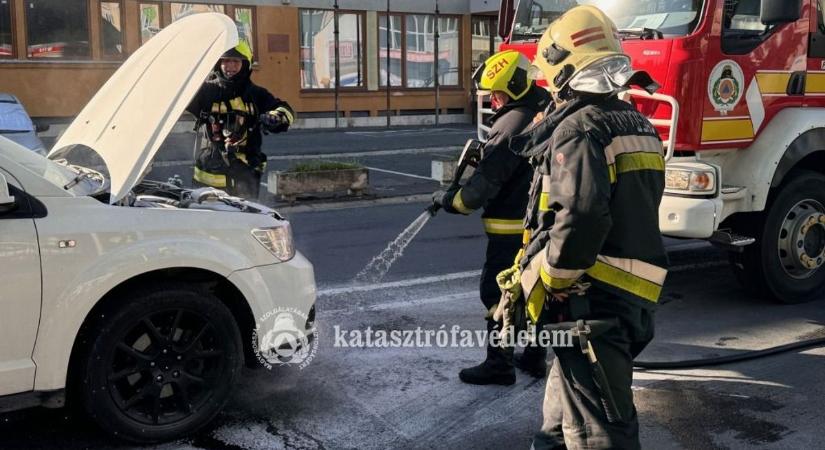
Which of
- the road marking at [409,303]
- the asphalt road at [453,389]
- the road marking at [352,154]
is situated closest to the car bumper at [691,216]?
the asphalt road at [453,389]

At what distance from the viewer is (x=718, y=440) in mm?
4113

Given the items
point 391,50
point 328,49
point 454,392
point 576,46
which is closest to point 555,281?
point 576,46

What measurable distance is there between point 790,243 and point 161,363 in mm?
4737

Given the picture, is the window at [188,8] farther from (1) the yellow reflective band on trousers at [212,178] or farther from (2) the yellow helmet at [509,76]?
(2) the yellow helmet at [509,76]

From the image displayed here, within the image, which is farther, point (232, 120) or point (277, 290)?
point (232, 120)

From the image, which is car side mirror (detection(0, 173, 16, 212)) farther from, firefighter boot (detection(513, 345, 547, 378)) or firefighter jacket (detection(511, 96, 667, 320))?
firefighter boot (detection(513, 345, 547, 378))

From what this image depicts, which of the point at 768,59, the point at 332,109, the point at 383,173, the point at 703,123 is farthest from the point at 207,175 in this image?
the point at 332,109

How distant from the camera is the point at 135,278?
3844mm

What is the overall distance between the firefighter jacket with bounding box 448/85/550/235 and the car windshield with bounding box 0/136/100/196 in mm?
1852

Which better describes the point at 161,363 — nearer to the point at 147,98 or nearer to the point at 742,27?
the point at 147,98

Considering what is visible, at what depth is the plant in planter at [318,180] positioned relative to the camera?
11.1m

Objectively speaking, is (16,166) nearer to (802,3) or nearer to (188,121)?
(802,3)

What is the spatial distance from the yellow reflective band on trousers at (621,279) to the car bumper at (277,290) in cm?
171

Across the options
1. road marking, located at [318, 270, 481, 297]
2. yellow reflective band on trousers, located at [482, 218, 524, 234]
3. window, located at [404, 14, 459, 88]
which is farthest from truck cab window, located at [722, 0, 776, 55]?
window, located at [404, 14, 459, 88]
